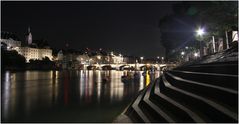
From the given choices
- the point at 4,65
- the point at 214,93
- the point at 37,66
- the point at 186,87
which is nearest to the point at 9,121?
the point at 186,87

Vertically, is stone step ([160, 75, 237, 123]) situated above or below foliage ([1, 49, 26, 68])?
below

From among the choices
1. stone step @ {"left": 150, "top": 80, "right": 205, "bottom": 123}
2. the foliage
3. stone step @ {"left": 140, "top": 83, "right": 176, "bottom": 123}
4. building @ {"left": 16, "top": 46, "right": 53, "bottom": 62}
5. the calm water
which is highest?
building @ {"left": 16, "top": 46, "right": 53, "bottom": 62}

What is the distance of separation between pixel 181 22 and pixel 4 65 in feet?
342

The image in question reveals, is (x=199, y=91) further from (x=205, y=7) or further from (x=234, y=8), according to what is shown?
(x=205, y=7)

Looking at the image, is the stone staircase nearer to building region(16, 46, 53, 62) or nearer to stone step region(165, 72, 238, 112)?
stone step region(165, 72, 238, 112)

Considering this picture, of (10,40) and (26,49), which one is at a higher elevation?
(10,40)

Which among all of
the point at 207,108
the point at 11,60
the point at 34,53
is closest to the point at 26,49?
the point at 34,53

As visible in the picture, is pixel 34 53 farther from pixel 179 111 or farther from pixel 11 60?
pixel 179 111

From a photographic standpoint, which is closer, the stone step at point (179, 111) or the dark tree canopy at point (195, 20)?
the stone step at point (179, 111)

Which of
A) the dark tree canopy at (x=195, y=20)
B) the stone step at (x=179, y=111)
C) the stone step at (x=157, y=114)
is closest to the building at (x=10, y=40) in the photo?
the dark tree canopy at (x=195, y=20)

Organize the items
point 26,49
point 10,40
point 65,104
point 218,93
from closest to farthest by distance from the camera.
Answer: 1. point 218,93
2. point 65,104
3. point 26,49
4. point 10,40

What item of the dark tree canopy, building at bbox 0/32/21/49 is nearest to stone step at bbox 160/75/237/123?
the dark tree canopy

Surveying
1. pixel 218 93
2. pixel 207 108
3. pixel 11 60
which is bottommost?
pixel 207 108

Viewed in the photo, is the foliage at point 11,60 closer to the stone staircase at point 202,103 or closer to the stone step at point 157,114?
the stone step at point 157,114
